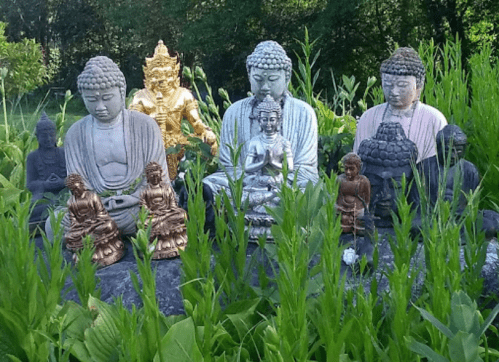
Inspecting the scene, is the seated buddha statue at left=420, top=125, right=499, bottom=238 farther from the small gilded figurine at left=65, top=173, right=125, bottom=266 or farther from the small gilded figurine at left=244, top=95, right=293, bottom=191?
the small gilded figurine at left=65, top=173, right=125, bottom=266

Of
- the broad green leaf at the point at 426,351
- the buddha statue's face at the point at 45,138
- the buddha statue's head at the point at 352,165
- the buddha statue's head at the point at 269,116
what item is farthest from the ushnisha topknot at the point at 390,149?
the buddha statue's face at the point at 45,138

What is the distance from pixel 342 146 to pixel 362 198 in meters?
1.56

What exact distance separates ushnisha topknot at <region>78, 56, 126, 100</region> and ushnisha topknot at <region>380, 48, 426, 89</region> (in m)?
1.82

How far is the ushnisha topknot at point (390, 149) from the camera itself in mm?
3670

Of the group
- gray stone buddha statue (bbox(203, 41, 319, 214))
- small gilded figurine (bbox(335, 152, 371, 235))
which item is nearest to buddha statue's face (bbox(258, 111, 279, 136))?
gray stone buddha statue (bbox(203, 41, 319, 214))

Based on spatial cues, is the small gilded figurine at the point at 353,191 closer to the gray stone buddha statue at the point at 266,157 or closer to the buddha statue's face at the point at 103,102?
the gray stone buddha statue at the point at 266,157

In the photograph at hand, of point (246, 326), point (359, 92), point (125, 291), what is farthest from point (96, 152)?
point (359, 92)

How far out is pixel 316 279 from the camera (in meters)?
2.52

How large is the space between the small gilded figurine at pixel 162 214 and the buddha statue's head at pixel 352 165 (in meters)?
0.96

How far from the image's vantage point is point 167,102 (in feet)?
18.3

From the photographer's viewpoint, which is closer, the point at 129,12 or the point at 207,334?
the point at 207,334

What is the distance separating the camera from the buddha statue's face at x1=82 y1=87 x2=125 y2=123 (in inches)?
146

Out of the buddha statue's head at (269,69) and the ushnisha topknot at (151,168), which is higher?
the buddha statue's head at (269,69)

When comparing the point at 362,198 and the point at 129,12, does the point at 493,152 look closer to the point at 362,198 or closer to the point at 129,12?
the point at 362,198
